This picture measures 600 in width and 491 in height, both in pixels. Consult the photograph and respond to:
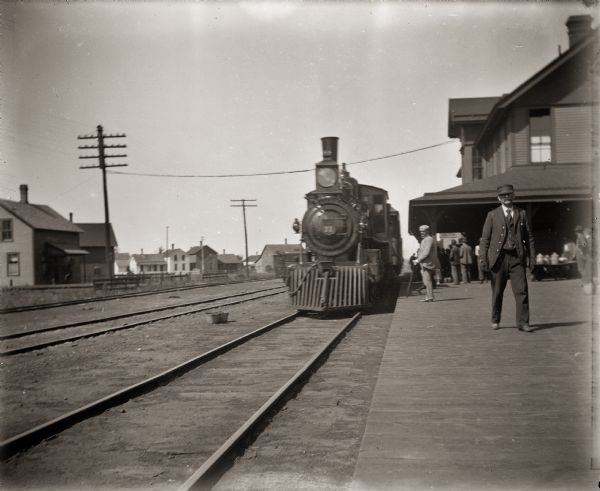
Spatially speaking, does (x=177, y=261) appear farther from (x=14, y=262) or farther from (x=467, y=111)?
(x=467, y=111)

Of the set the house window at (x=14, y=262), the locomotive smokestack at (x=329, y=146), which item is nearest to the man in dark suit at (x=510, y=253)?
the locomotive smokestack at (x=329, y=146)

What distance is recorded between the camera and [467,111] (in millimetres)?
30516

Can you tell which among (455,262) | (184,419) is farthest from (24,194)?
(184,419)

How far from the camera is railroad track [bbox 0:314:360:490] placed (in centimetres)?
368

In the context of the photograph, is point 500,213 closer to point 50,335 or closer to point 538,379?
point 538,379

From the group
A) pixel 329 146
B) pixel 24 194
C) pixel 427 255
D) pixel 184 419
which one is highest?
pixel 24 194

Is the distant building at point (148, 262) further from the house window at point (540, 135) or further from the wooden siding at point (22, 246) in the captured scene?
the house window at point (540, 135)

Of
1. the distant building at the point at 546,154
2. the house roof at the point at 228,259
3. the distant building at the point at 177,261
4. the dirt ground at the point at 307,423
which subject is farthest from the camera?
the distant building at the point at 177,261

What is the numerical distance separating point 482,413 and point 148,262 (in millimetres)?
129049

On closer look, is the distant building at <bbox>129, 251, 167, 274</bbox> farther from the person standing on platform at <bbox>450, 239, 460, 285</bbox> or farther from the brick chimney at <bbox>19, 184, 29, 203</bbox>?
the person standing on platform at <bbox>450, 239, 460, 285</bbox>

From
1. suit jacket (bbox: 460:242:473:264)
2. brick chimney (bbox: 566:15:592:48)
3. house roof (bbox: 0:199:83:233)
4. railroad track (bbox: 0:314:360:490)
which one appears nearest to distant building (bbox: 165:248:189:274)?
house roof (bbox: 0:199:83:233)

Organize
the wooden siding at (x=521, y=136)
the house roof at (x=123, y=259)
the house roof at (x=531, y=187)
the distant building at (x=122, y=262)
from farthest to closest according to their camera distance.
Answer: the house roof at (x=123, y=259), the distant building at (x=122, y=262), the wooden siding at (x=521, y=136), the house roof at (x=531, y=187)

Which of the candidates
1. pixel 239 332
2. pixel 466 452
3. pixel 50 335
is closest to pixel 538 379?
pixel 466 452

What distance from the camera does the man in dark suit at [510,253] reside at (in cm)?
691
